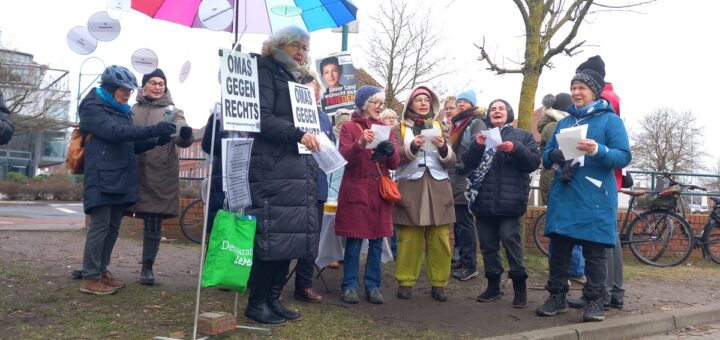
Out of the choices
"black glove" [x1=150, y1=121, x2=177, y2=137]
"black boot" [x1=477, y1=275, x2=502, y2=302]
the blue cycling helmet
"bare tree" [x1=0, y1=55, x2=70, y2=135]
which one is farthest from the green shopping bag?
"bare tree" [x1=0, y1=55, x2=70, y2=135]

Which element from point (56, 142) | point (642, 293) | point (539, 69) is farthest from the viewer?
point (56, 142)

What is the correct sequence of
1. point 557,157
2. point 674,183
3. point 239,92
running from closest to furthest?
1. point 239,92
2. point 557,157
3. point 674,183

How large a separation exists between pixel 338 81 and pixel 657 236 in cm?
515

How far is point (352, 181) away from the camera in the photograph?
212 inches

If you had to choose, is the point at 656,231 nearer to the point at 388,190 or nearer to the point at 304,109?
the point at 388,190

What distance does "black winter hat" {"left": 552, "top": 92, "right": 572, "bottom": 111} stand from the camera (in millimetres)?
6863

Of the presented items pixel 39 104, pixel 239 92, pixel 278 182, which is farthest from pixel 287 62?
pixel 39 104

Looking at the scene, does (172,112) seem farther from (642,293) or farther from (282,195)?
(642,293)

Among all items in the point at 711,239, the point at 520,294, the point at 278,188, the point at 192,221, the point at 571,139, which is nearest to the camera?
the point at 278,188

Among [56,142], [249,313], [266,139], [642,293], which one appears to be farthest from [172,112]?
[56,142]

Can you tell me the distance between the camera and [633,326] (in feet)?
17.1

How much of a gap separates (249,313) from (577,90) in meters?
3.22

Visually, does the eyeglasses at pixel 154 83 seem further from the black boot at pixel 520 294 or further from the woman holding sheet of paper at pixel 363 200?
the black boot at pixel 520 294

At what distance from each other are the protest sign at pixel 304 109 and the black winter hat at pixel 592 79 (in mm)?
2274
